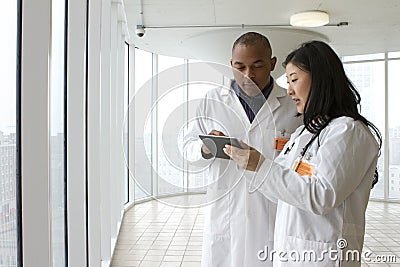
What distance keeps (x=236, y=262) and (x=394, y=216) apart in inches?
222

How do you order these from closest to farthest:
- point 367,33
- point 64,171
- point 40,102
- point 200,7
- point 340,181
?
1. point 340,181
2. point 40,102
3. point 64,171
4. point 200,7
5. point 367,33

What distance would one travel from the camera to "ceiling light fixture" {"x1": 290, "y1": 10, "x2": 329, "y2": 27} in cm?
530

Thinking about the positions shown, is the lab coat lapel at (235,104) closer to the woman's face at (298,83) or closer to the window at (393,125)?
the woman's face at (298,83)

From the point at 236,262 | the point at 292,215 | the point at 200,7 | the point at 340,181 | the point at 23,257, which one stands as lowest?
the point at 236,262

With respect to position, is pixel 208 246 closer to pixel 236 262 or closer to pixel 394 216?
pixel 236 262

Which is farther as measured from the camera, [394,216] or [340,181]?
[394,216]

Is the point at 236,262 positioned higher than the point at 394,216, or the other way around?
the point at 236,262

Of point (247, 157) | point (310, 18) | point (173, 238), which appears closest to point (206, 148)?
point (247, 157)

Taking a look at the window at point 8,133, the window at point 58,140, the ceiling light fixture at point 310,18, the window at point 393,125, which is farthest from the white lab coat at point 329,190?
the window at point 393,125

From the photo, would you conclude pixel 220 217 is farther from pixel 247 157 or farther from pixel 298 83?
pixel 298 83

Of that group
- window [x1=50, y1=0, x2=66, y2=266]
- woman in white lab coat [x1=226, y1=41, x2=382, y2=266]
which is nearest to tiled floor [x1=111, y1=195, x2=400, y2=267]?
window [x1=50, y1=0, x2=66, y2=266]

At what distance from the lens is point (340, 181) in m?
1.30

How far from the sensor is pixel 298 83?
1.47 metres

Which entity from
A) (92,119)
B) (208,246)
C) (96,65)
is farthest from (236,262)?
(96,65)
